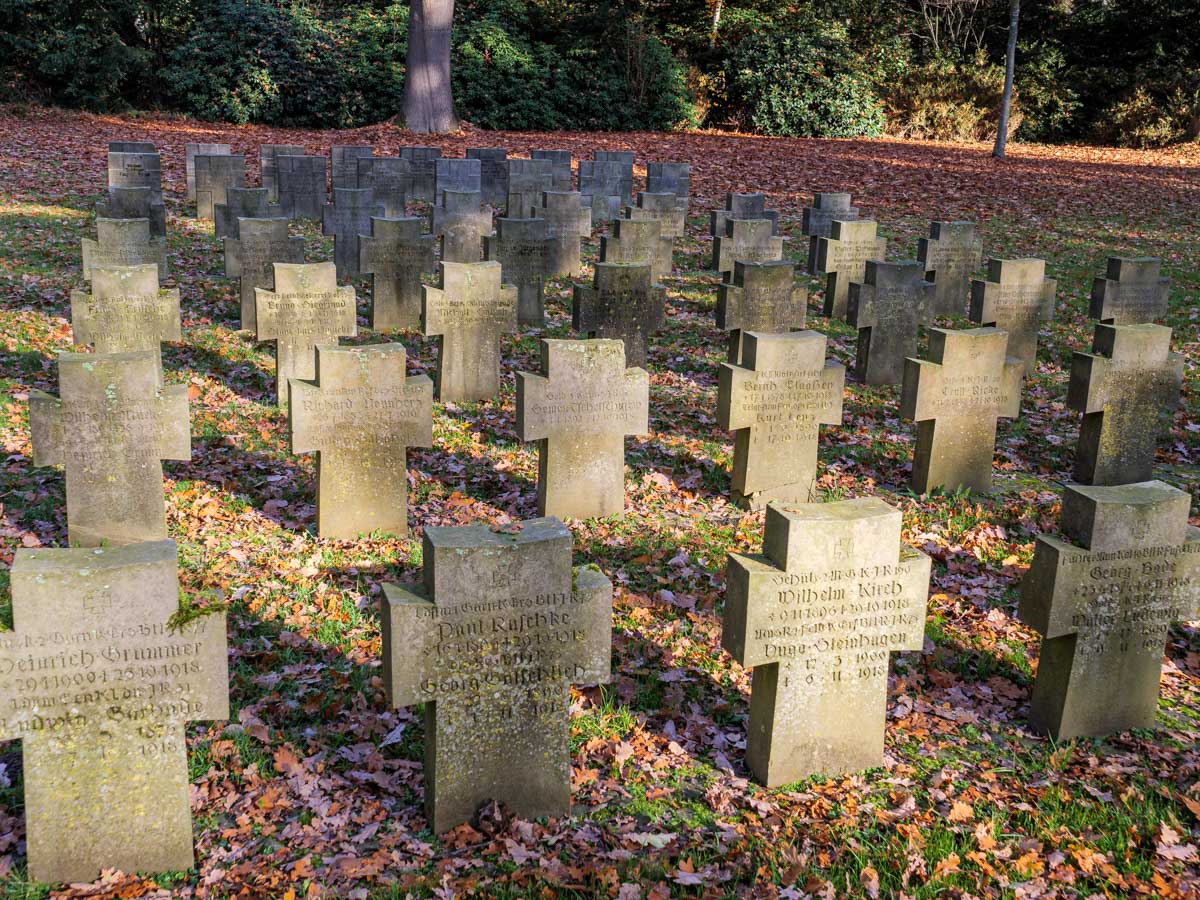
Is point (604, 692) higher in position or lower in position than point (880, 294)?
lower

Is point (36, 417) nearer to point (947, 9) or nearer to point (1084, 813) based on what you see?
point (1084, 813)

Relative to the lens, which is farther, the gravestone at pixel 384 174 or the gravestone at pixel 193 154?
the gravestone at pixel 193 154

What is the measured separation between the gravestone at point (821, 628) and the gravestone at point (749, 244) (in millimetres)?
9522

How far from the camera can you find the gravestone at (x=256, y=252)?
12.1 meters

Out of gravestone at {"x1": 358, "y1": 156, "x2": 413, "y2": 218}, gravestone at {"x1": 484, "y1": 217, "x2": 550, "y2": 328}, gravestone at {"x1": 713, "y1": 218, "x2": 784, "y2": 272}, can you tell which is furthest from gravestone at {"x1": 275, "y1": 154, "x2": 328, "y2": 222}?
gravestone at {"x1": 713, "y1": 218, "x2": 784, "y2": 272}

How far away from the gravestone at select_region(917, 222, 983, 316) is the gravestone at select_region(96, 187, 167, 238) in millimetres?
Answer: 9320

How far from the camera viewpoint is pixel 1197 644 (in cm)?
691

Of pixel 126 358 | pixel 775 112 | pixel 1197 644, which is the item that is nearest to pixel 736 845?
pixel 1197 644

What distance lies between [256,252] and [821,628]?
866 centimetres

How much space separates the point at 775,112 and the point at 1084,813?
30.7 meters

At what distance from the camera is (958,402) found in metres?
8.87

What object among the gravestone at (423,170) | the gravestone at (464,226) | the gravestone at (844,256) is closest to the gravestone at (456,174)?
the gravestone at (423,170)

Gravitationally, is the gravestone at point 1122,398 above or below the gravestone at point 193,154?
below

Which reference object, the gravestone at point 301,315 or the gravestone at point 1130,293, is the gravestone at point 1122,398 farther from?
the gravestone at point 301,315
